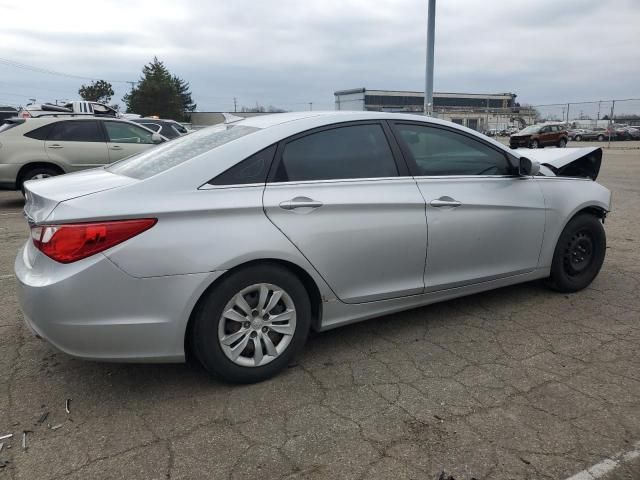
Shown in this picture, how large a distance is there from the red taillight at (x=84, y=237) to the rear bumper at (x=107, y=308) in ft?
0.15

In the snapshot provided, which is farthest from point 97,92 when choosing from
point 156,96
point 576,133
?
point 576,133

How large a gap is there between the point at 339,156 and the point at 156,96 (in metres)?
67.2

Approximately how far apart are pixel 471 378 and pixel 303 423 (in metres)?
1.07

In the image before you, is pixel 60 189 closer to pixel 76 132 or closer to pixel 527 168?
pixel 527 168

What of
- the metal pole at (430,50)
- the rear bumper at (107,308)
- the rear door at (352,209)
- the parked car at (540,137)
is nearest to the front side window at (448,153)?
the rear door at (352,209)

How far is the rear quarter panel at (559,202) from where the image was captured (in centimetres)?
408

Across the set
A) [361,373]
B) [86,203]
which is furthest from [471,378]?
[86,203]

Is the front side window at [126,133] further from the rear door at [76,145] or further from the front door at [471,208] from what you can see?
the front door at [471,208]

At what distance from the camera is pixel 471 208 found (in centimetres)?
361

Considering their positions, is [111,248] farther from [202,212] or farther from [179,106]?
[179,106]

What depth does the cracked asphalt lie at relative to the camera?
2.28 metres

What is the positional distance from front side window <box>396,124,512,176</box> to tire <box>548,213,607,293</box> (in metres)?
0.88

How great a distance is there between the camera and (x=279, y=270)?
9.41 feet

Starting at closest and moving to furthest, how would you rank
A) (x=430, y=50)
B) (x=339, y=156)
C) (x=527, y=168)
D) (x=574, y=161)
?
1. (x=339, y=156)
2. (x=527, y=168)
3. (x=574, y=161)
4. (x=430, y=50)
